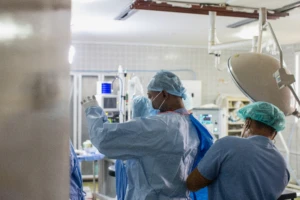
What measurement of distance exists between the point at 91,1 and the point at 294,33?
333cm

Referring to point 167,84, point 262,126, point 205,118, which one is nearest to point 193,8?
point 167,84

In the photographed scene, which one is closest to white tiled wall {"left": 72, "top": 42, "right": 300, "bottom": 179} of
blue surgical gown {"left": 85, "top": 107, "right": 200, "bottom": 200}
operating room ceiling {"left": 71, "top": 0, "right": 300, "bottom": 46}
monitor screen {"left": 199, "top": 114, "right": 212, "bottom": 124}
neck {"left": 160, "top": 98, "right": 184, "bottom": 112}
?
operating room ceiling {"left": 71, "top": 0, "right": 300, "bottom": 46}

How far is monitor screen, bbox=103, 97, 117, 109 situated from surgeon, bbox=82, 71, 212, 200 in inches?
154

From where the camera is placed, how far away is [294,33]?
5230mm

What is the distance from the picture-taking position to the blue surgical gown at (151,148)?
170 centimetres

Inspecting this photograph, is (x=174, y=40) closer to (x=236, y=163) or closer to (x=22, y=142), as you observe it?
(x=236, y=163)

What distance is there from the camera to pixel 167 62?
654 centimetres

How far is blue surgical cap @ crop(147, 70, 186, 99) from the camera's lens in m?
1.95

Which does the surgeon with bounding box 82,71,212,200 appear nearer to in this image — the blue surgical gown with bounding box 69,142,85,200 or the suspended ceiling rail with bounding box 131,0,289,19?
the blue surgical gown with bounding box 69,142,85,200

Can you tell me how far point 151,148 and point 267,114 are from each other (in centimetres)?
60

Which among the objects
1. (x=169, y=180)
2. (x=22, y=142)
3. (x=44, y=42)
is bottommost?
(x=169, y=180)

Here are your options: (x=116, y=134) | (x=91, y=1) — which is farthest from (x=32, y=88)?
(x=91, y=1)

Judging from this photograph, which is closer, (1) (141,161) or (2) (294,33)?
(1) (141,161)

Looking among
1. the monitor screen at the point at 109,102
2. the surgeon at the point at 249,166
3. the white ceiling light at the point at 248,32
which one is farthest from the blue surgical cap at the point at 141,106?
the monitor screen at the point at 109,102
